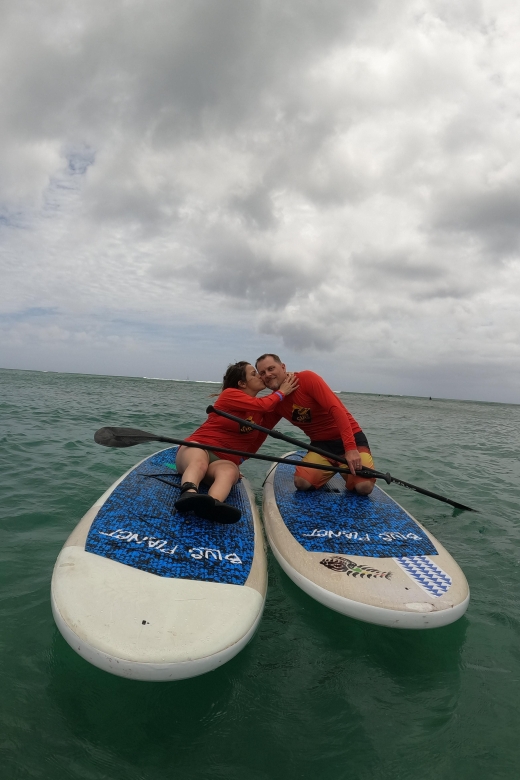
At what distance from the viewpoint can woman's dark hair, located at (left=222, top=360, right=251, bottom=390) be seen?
487 centimetres

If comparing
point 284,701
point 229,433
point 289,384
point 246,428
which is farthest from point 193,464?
point 284,701

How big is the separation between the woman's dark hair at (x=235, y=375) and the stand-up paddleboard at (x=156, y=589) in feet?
5.09

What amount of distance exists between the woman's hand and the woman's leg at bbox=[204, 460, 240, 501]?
1041 mm

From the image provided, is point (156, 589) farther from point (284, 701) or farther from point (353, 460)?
point (353, 460)

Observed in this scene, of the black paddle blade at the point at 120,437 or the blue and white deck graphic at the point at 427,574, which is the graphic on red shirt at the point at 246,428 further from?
the blue and white deck graphic at the point at 427,574

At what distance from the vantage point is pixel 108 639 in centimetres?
217

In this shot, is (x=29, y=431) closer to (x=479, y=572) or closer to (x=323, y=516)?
(x=323, y=516)

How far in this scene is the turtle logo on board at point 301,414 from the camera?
5.33 m

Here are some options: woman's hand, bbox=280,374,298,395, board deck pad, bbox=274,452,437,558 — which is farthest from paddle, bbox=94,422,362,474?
woman's hand, bbox=280,374,298,395

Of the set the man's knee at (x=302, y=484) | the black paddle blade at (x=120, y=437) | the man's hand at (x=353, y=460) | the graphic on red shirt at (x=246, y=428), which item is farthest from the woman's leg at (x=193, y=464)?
the man's hand at (x=353, y=460)

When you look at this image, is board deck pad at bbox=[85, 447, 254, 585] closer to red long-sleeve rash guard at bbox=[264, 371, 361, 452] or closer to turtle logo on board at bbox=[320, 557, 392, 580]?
turtle logo on board at bbox=[320, 557, 392, 580]

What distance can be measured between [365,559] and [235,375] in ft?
7.88

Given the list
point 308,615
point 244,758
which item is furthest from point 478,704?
point 244,758

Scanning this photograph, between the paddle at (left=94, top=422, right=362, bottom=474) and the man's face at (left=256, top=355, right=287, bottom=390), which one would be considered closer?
the paddle at (left=94, top=422, right=362, bottom=474)
